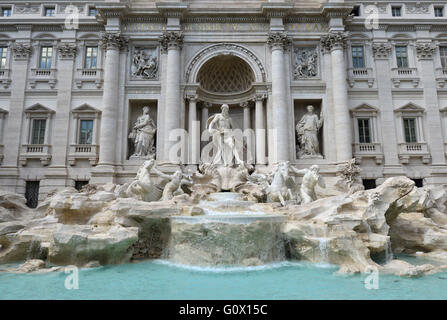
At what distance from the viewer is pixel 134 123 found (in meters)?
18.0

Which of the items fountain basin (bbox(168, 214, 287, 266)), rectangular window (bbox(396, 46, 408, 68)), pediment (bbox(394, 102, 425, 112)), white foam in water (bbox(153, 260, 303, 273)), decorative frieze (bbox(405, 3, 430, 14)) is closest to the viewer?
white foam in water (bbox(153, 260, 303, 273))

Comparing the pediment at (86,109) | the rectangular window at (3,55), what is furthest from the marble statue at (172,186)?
the rectangular window at (3,55)

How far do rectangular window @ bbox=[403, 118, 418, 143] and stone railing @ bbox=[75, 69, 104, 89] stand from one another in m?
19.6

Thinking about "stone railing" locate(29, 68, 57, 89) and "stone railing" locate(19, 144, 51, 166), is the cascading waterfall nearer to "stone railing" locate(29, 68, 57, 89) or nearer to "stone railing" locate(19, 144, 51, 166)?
"stone railing" locate(19, 144, 51, 166)

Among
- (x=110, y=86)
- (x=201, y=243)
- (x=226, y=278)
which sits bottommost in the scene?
(x=226, y=278)

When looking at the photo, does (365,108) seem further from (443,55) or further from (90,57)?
(90,57)

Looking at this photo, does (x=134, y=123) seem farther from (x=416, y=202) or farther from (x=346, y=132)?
(x=416, y=202)

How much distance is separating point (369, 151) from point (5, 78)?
2356 centimetres

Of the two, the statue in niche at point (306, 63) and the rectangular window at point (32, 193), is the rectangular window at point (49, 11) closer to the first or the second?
the rectangular window at point (32, 193)

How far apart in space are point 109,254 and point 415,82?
790 inches

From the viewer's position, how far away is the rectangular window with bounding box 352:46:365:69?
18.6m

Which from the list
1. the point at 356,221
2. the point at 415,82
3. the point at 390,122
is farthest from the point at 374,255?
the point at 415,82

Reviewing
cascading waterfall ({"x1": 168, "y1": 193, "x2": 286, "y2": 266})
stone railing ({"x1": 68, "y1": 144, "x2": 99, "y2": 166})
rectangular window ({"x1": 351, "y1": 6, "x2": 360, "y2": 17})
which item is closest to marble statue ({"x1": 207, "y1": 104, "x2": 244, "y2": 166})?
cascading waterfall ({"x1": 168, "y1": 193, "x2": 286, "y2": 266})

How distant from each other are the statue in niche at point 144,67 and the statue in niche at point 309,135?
969cm
